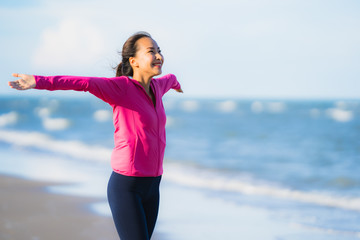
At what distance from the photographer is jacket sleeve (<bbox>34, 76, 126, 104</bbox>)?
2357 mm

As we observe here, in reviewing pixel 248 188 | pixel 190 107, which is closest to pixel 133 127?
pixel 248 188

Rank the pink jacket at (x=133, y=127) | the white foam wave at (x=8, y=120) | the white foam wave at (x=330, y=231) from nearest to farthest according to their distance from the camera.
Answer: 1. the pink jacket at (x=133, y=127)
2. the white foam wave at (x=330, y=231)
3. the white foam wave at (x=8, y=120)

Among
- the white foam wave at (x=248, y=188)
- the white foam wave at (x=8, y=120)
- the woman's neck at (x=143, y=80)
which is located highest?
the white foam wave at (x=8, y=120)

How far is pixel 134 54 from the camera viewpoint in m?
2.88

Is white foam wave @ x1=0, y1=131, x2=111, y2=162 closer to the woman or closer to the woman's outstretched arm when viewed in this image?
the woman

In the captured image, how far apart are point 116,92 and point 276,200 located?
531 cm

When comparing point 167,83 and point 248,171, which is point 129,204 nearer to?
point 167,83

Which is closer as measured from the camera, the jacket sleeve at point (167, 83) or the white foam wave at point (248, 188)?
the jacket sleeve at point (167, 83)

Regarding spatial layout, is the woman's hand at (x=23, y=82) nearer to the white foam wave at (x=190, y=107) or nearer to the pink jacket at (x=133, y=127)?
the pink jacket at (x=133, y=127)

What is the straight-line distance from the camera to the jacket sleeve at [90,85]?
7.73ft

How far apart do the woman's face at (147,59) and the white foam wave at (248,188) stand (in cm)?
533

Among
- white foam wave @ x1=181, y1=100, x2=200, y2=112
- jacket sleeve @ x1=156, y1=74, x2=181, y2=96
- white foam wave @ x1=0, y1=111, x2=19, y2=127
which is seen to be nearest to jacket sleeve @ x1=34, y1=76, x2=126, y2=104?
jacket sleeve @ x1=156, y1=74, x2=181, y2=96

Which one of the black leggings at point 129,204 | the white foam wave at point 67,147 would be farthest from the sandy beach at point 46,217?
the white foam wave at point 67,147

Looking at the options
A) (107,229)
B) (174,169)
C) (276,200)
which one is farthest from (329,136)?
(107,229)
